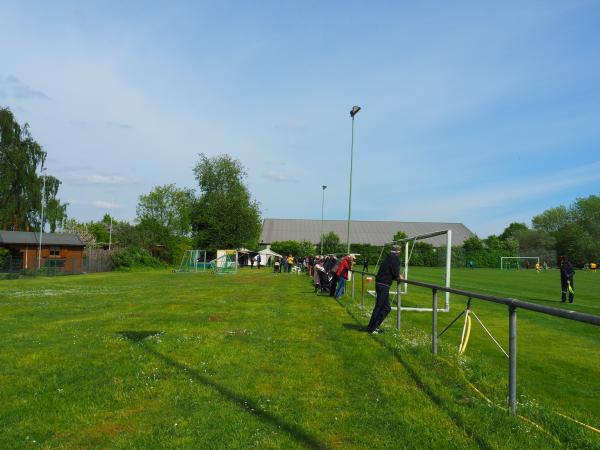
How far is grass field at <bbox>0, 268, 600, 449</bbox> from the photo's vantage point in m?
4.37

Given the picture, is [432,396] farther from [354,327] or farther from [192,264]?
[192,264]

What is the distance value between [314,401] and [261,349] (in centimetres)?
285

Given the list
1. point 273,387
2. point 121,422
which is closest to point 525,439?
point 273,387

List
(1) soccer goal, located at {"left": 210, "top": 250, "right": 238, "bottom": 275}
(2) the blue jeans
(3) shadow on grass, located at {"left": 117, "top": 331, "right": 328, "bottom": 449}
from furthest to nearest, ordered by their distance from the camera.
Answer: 1. (1) soccer goal, located at {"left": 210, "top": 250, "right": 238, "bottom": 275}
2. (2) the blue jeans
3. (3) shadow on grass, located at {"left": 117, "top": 331, "right": 328, "bottom": 449}

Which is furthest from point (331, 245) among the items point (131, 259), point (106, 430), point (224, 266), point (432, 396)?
point (106, 430)

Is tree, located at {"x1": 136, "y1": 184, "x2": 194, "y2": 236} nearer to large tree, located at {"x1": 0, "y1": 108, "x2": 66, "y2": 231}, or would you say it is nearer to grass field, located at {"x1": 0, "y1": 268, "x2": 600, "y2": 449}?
large tree, located at {"x1": 0, "y1": 108, "x2": 66, "y2": 231}

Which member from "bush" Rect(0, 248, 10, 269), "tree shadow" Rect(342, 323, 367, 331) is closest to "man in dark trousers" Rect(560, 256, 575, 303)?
"tree shadow" Rect(342, 323, 367, 331)

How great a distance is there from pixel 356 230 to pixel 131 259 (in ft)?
196

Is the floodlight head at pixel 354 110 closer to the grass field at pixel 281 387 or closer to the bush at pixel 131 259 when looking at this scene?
the grass field at pixel 281 387

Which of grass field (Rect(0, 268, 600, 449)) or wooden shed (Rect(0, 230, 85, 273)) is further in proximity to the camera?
wooden shed (Rect(0, 230, 85, 273))

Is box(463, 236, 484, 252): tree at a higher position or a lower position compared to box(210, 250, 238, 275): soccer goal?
higher

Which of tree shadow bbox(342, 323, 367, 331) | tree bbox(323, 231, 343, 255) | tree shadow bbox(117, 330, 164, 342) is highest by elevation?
tree bbox(323, 231, 343, 255)

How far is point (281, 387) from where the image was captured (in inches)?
230

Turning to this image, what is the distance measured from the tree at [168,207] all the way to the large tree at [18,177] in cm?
2884
